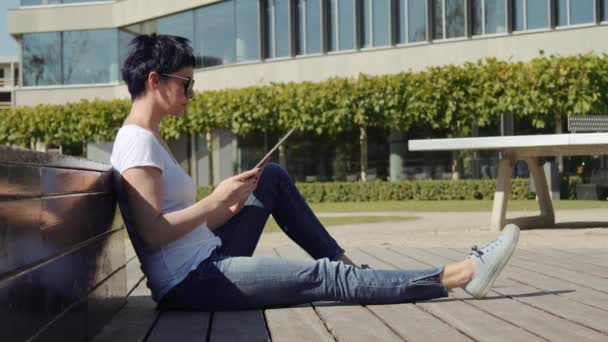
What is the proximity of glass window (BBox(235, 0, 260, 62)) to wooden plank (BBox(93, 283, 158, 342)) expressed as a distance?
25.4 m

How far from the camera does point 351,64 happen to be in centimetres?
2702

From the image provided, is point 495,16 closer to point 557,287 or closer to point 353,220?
point 353,220

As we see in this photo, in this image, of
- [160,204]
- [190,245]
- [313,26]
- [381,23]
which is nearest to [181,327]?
[190,245]

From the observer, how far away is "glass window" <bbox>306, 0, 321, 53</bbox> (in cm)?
2788

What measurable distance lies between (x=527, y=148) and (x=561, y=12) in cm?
1630

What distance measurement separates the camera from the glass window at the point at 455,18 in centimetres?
2561

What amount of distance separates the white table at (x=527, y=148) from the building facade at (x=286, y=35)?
47.4ft

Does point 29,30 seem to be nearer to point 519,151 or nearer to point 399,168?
point 399,168

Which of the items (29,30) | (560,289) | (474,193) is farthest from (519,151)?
(29,30)

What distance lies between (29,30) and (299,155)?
1330 cm

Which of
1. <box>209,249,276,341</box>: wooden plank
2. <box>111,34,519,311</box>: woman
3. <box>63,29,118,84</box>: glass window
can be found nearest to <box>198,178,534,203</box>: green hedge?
<box>63,29,118,84</box>: glass window

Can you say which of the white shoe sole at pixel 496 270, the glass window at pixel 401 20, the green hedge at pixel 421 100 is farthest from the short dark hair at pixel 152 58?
the glass window at pixel 401 20

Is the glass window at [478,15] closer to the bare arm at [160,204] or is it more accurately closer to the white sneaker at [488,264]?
the white sneaker at [488,264]

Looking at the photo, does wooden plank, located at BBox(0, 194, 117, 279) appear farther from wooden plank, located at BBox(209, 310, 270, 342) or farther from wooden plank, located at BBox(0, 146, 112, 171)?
wooden plank, located at BBox(209, 310, 270, 342)
